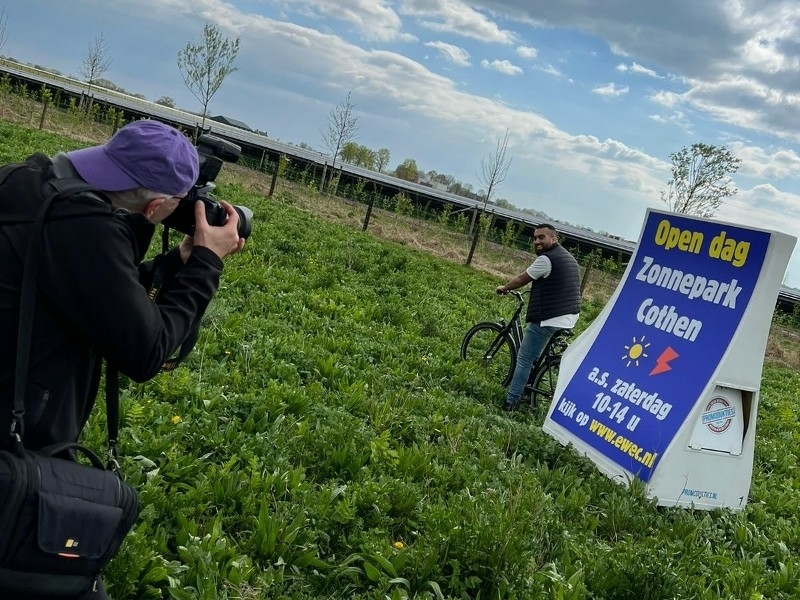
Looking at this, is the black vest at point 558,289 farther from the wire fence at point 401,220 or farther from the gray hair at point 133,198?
the wire fence at point 401,220

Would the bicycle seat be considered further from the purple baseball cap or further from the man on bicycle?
the purple baseball cap

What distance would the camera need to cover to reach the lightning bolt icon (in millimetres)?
5924

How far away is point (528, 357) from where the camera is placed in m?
7.43

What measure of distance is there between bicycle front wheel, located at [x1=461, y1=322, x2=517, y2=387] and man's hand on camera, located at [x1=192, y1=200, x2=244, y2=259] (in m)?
6.35

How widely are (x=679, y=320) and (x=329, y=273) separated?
21.5ft

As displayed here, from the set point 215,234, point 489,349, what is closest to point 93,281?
point 215,234

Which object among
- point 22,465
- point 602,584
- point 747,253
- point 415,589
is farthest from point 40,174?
point 747,253

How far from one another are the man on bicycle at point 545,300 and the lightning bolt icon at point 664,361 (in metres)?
1.46

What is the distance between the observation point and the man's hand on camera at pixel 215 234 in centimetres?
207

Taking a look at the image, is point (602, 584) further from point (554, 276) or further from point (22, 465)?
point (554, 276)

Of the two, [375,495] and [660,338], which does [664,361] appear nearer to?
[660,338]

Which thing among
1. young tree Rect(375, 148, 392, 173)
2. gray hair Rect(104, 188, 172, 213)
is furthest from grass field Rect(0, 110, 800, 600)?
young tree Rect(375, 148, 392, 173)

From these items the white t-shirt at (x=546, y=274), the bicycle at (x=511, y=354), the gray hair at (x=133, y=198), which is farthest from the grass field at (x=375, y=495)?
the gray hair at (x=133, y=198)

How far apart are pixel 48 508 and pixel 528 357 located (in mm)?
6206
